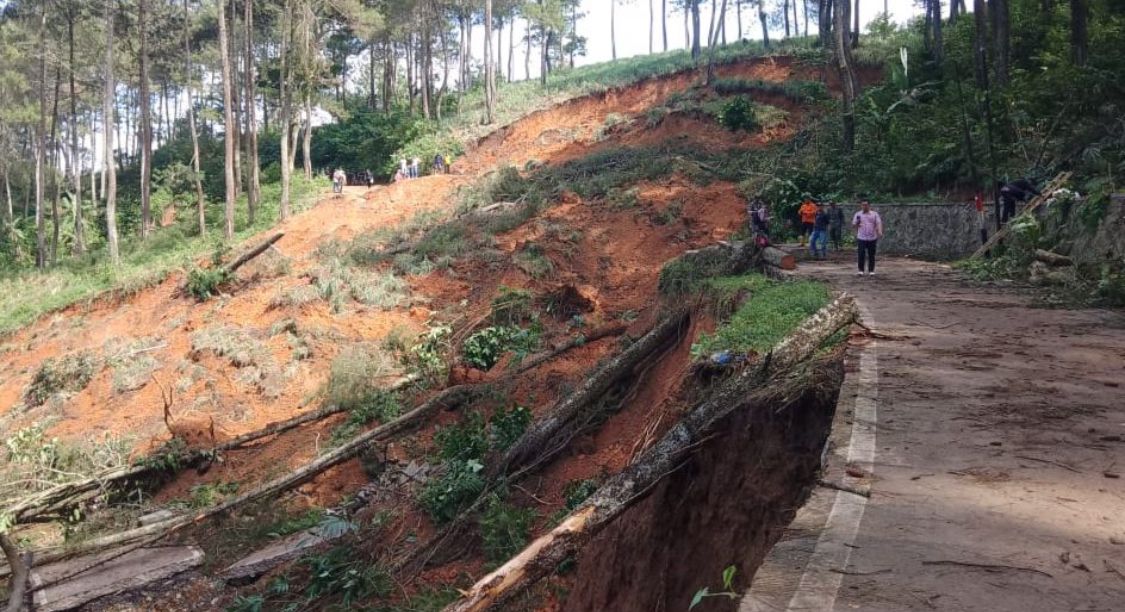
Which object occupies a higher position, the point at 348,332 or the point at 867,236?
the point at 867,236

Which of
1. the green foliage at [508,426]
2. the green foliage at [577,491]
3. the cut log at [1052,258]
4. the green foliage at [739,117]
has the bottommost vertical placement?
the green foliage at [577,491]

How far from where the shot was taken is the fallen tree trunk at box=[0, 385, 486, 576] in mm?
10398

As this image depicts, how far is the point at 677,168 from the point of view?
79.8ft

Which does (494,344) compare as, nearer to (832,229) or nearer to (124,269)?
(832,229)

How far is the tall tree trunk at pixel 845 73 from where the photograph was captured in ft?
71.0

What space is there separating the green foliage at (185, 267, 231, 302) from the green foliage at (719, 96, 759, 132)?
17515 mm

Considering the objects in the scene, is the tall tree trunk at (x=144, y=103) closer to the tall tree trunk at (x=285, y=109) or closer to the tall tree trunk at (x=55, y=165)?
the tall tree trunk at (x=285, y=109)

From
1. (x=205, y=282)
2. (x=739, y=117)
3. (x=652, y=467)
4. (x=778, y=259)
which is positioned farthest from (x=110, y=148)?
(x=652, y=467)

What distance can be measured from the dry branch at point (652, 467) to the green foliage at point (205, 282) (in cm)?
1692

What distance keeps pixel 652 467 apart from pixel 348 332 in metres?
13.0

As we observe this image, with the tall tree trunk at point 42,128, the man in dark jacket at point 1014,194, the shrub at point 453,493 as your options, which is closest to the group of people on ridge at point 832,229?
the man in dark jacket at point 1014,194

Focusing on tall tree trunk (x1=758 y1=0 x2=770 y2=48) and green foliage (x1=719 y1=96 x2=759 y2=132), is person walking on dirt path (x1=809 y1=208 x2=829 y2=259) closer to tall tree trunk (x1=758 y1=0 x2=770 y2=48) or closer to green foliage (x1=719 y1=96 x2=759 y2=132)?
green foliage (x1=719 y1=96 x2=759 y2=132)

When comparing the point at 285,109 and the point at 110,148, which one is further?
the point at 285,109

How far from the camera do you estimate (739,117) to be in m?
27.9
